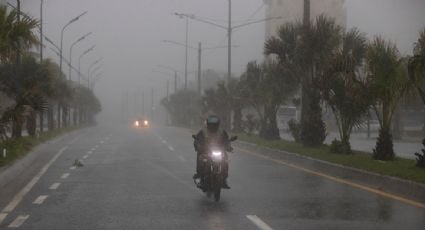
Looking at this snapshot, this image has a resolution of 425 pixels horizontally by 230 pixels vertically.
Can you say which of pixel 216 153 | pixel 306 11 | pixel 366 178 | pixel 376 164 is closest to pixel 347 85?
pixel 376 164

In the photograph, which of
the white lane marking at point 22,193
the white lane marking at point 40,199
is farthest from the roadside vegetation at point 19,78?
the white lane marking at point 40,199

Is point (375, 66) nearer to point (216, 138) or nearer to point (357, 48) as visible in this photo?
point (357, 48)

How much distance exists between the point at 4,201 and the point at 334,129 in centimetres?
6445

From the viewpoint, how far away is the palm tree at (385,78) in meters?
19.5

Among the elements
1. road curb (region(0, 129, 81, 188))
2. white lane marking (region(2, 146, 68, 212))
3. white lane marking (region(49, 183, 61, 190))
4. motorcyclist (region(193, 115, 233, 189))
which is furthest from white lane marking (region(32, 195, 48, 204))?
motorcyclist (region(193, 115, 233, 189))

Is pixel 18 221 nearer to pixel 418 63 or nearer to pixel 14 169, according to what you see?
pixel 14 169

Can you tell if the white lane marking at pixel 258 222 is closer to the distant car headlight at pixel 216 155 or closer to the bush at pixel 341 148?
the distant car headlight at pixel 216 155

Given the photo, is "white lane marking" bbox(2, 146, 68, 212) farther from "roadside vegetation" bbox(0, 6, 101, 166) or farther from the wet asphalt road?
"roadside vegetation" bbox(0, 6, 101, 166)

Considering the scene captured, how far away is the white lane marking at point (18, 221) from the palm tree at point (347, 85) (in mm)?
12112

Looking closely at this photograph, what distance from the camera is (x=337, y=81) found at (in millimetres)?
23500

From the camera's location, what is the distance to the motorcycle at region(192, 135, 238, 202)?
13.5m

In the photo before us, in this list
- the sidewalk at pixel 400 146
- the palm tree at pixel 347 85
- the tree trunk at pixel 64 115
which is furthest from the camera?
the tree trunk at pixel 64 115

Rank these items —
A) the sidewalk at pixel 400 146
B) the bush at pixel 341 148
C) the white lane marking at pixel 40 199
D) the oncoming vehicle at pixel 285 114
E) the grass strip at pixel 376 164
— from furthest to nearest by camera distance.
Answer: the oncoming vehicle at pixel 285 114 < the sidewalk at pixel 400 146 < the bush at pixel 341 148 < the grass strip at pixel 376 164 < the white lane marking at pixel 40 199

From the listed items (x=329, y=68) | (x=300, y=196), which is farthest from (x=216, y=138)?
(x=329, y=68)
